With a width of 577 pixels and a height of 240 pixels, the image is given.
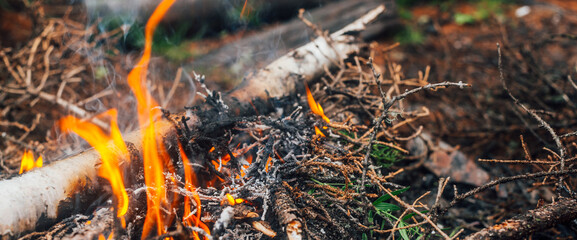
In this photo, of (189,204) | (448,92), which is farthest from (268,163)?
(448,92)

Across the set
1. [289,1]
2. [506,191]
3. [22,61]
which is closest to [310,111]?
[506,191]

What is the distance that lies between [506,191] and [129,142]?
3.14m

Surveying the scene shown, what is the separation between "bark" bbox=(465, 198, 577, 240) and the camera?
1464 millimetres

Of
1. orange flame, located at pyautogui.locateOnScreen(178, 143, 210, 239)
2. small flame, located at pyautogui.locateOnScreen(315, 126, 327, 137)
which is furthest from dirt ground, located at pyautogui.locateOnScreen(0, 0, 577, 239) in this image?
orange flame, located at pyautogui.locateOnScreen(178, 143, 210, 239)

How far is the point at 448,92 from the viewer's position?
4133mm

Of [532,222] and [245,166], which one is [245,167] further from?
[532,222]

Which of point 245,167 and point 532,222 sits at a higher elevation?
point 245,167

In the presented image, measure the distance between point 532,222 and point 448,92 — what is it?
2901mm

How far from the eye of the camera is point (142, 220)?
179 cm

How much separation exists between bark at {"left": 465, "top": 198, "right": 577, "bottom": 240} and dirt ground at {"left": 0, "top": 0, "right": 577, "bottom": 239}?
475 mm

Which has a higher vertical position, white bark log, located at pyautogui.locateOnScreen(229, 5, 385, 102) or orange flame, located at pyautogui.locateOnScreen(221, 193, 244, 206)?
white bark log, located at pyautogui.locateOnScreen(229, 5, 385, 102)

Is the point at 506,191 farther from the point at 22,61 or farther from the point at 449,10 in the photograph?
the point at 22,61

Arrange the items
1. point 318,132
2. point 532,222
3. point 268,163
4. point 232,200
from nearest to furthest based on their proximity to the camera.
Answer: point 532,222 → point 232,200 → point 268,163 → point 318,132

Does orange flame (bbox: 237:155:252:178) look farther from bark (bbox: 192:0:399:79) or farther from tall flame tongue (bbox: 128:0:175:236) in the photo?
bark (bbox: 192:0:399:79)
